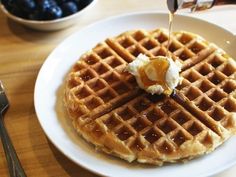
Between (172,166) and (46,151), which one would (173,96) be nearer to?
(172,166)

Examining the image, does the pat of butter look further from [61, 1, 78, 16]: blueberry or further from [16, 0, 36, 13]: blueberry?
[16, 0, 36, 13]: blueberry

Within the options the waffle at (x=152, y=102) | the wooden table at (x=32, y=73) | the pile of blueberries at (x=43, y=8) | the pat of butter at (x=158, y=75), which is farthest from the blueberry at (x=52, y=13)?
the pat of butter at (x=158, y=75)

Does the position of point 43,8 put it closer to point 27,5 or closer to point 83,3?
point 27,5

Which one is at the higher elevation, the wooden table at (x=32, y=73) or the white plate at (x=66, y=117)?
the white plate at (x=66, y=117)

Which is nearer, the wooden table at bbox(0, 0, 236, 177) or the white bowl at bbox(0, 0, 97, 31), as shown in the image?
the wooden table at bbox(0, 0, 236, 177)

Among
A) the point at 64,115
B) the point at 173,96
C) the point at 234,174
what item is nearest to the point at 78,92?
the point at 64,115

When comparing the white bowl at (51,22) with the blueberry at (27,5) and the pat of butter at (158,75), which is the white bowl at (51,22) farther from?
the pat of butter at (158,75)

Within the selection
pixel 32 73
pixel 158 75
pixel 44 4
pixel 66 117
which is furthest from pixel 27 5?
pixel 158 75

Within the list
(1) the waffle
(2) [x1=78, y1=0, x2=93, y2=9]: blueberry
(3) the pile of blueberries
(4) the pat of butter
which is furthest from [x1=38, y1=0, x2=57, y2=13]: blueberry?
(4) the pat of butter
